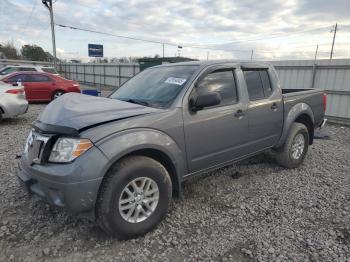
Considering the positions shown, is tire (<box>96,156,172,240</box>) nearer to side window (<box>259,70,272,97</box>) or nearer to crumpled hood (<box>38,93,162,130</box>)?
crumpled hood (<box>38,93,162,130</box>)

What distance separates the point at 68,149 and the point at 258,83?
2.93 m

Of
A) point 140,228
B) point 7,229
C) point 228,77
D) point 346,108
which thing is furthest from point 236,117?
point 346,108

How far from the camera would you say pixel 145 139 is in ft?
9.55

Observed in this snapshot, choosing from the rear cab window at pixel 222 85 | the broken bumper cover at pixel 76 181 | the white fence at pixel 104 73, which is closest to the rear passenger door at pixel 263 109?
the rear cab window at pixel 222 85

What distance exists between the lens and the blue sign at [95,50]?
1109 inches

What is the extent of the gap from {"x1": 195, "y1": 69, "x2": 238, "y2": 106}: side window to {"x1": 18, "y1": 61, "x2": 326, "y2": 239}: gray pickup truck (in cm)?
1

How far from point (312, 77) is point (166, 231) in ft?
31.3

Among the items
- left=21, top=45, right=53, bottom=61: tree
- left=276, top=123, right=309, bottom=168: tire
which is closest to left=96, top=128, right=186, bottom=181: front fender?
left=276, top=123, right=309, bottom=168: tire

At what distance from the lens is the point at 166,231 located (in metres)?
3.19

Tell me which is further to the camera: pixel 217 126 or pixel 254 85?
pixel 254 85

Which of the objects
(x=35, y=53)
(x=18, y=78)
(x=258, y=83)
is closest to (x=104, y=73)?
(x=18, y=78)

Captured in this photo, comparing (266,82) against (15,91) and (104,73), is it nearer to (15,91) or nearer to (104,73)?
(15,91)

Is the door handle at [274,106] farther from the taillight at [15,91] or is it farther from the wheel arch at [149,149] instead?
the taillight at [15,91]

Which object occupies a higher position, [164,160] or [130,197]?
[164,160]
